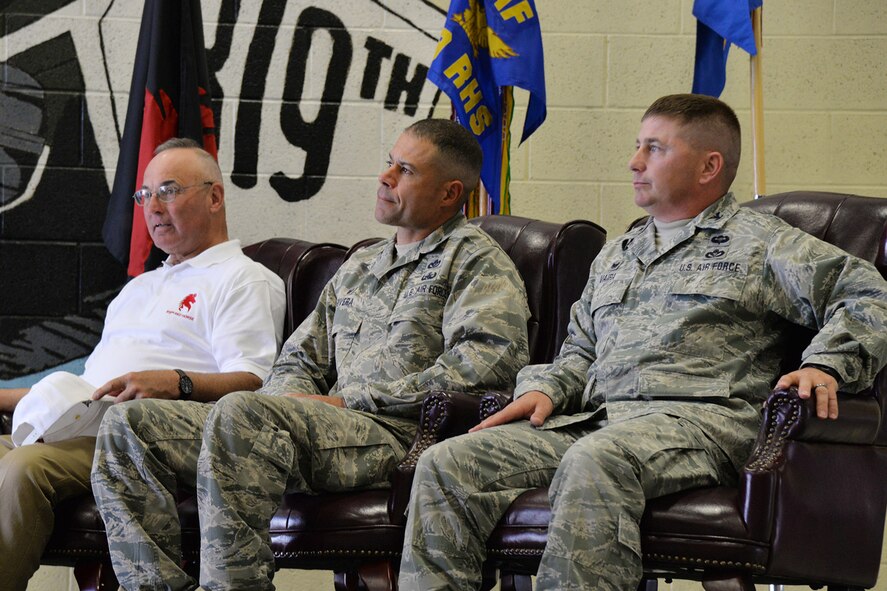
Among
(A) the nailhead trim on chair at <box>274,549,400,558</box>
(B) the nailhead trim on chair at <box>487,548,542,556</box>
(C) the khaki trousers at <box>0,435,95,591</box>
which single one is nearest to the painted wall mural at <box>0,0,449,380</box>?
(C) the khaki trousers at <box>0,435,95,591</box>

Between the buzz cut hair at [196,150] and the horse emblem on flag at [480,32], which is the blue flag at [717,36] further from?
the buzz cut hair at [196,150]

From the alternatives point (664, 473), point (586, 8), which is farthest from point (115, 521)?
point (586, 8)

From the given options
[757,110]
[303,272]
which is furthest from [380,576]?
[757,110]

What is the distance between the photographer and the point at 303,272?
3271 millimetres

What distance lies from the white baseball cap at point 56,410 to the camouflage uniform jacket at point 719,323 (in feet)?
3.30

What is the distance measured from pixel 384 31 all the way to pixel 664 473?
90.1 inches

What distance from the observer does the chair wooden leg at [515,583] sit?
3.02 m

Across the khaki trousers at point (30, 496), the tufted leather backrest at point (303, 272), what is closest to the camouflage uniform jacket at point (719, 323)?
the tufted leather backrest at point (303, 272)

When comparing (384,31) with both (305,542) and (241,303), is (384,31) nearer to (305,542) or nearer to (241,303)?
(241,303)

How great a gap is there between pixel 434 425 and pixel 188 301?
0.96m

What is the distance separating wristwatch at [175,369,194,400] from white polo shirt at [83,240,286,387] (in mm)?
173

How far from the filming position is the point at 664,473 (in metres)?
2.10

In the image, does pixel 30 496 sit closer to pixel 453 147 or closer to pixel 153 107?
pixel 453 147

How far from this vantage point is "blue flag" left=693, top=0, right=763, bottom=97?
11.1 feet
